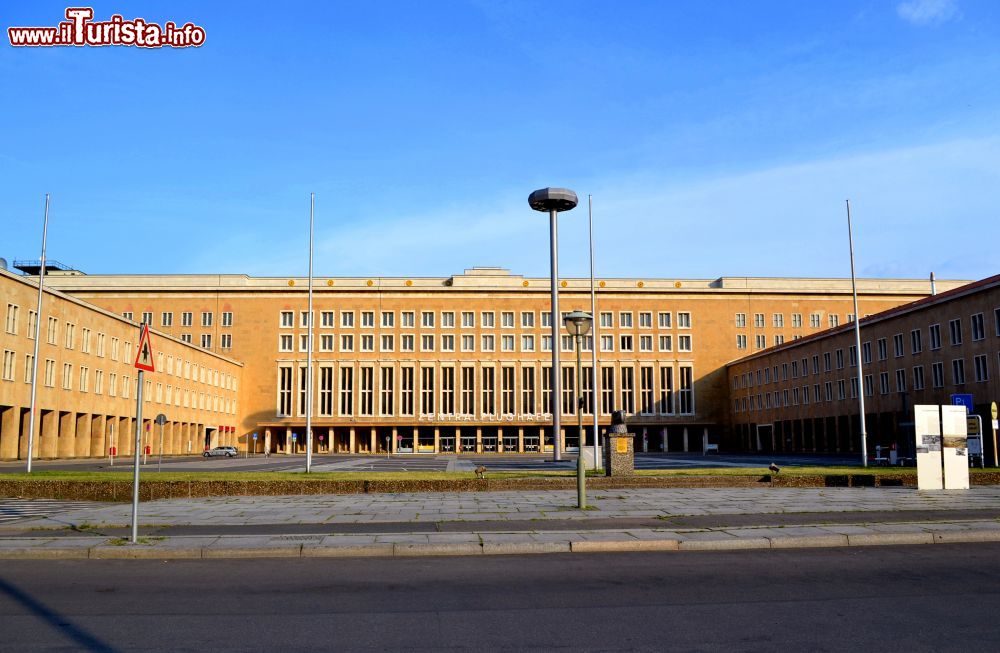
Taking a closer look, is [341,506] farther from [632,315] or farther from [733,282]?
[733,282]

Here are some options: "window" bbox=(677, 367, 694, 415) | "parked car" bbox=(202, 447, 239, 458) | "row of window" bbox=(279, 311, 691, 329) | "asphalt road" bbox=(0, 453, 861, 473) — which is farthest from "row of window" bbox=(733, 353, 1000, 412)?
"parked car" bbox=(202, 447, 239, 458)

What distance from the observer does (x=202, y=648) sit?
22.8 feet

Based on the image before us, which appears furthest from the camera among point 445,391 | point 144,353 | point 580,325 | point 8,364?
point 445,391

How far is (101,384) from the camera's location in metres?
67.7

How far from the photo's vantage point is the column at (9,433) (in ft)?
180

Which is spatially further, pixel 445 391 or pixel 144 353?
pixel 445 391

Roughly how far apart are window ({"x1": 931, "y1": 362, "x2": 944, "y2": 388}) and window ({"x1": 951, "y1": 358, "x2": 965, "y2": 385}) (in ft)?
4.95

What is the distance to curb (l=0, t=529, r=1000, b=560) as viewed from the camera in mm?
12688

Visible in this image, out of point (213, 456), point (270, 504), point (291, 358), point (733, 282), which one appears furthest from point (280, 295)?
point (270, 504)

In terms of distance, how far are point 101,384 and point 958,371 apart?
6635cm

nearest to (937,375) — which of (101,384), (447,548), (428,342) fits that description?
(428,342)

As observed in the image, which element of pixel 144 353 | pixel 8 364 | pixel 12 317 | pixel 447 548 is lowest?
pixel 447 548

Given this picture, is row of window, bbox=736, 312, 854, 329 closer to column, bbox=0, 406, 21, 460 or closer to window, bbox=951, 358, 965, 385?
window, bbox=951, 358, 965, 385

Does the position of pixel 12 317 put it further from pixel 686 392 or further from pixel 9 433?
pixel 686 392
